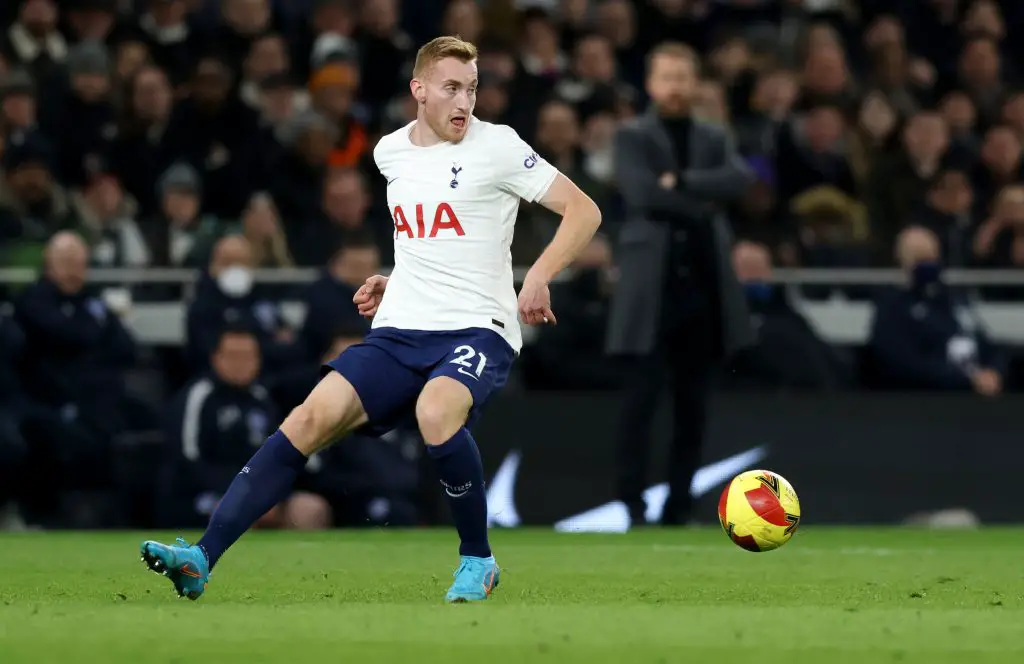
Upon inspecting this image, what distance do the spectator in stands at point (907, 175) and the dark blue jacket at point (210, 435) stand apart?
17.8ft

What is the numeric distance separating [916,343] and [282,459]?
7.24m

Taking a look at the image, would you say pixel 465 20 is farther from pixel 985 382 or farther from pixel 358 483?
pixel 985 382

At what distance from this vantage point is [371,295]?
7477mm

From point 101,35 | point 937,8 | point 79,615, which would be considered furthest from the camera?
point 937,8

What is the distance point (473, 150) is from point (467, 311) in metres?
0.59

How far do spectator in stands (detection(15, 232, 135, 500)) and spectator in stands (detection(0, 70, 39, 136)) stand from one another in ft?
4.48

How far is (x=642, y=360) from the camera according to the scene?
11477mm

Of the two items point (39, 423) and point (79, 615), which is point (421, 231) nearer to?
point (79, 615)

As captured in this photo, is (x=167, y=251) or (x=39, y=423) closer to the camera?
(x=39, y=423)

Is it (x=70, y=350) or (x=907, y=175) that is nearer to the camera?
(x=70, y=350)

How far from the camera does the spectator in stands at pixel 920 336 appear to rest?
1331cm

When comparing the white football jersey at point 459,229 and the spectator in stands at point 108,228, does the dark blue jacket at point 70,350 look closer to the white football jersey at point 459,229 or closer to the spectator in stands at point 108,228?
the spectator in stands at point 108,228

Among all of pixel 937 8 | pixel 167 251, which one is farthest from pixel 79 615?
pixel 937 8

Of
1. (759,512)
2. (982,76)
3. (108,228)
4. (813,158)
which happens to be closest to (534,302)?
(759,512)
